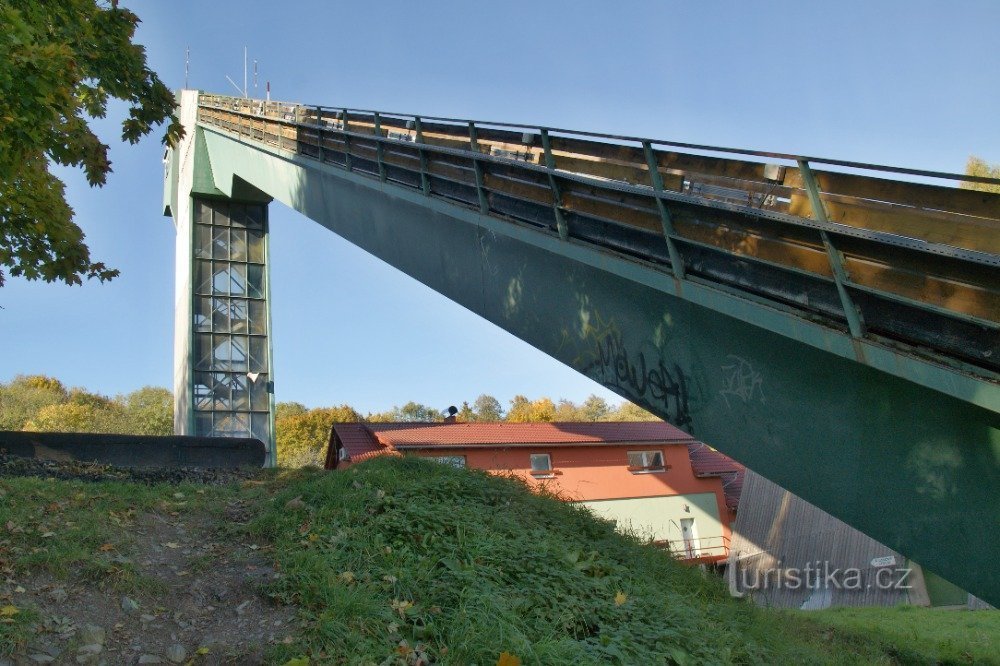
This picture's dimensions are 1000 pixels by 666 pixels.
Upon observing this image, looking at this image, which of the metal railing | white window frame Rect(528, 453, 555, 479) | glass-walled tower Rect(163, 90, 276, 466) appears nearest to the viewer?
glass-walled tower Rect(163, 90, 276, 466)

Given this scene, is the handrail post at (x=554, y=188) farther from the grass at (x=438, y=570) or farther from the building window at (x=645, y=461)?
the building window at (x=645, y=461)

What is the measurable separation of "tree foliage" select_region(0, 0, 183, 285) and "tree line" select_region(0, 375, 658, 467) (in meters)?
33.1

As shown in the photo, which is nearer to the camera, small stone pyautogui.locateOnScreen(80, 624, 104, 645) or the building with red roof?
small stone pyautogui.locateOnScreen(80, 624, 104, 645)

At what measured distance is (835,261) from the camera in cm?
535

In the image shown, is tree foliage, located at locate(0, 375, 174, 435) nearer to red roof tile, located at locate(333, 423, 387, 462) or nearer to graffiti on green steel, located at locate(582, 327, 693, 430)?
red roof tile, located at locate(333, 423, 387, 462)

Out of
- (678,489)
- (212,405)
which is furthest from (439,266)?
(678,489)

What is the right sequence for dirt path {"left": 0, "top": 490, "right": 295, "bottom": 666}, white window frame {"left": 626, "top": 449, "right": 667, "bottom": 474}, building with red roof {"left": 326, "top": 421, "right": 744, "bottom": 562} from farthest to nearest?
white window frame {"left": 626, "top": 449, "right": 667, "bottom": 474}, building with red roof {"left": 326, "top": 421, "right": 744, "bottom": 562}, dirt path {"left": 0, "top": 490, "right": 295, "bottom": 666}

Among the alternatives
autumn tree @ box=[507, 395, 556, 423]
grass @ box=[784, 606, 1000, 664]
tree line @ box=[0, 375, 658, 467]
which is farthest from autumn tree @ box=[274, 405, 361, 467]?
grass @ box=[784, 606, 1000, 664]

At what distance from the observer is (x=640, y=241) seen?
23.5 ft

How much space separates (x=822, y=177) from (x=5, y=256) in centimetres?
927

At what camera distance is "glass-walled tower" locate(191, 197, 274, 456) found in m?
21.8

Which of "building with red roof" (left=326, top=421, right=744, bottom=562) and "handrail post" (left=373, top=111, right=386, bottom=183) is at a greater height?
"handrail post" (left=373, top=111, right=386, bottom=183)

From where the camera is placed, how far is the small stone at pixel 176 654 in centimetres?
442

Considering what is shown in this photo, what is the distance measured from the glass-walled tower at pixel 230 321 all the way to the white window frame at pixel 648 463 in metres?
11.3
